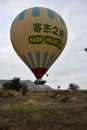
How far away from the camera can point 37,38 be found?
131ft

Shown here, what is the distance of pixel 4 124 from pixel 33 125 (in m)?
1.76

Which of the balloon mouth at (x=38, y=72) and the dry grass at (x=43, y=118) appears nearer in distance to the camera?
the dry grass at (x=43, y=118)

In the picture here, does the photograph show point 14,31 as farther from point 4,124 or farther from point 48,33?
point 4,124

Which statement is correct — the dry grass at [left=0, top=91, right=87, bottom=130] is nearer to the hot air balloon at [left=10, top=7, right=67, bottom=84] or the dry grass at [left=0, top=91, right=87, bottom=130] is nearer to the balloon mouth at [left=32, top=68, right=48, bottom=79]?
the balloon mouth at [left=32, top=68, right=48, bottom=79]

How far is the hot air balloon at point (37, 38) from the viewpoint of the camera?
3978cm

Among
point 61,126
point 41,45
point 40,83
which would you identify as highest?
point 41,45

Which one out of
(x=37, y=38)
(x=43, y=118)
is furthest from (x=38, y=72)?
(x=43, y=118)

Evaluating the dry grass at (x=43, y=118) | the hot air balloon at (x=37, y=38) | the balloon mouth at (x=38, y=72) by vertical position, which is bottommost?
the dry grass at (x=43, y=118)

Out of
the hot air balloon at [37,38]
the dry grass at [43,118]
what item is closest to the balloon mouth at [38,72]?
the hot air balloon at [37,38]

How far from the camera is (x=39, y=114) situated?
91.6 feet

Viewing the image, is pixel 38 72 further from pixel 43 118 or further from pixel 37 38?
pixel 43 118

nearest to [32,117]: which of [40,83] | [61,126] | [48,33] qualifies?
[61,126]

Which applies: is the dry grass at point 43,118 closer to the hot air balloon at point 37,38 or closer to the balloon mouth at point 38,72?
the balloon mouth at point 38,72

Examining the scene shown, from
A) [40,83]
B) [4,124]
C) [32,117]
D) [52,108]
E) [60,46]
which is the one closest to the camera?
[4,124]
